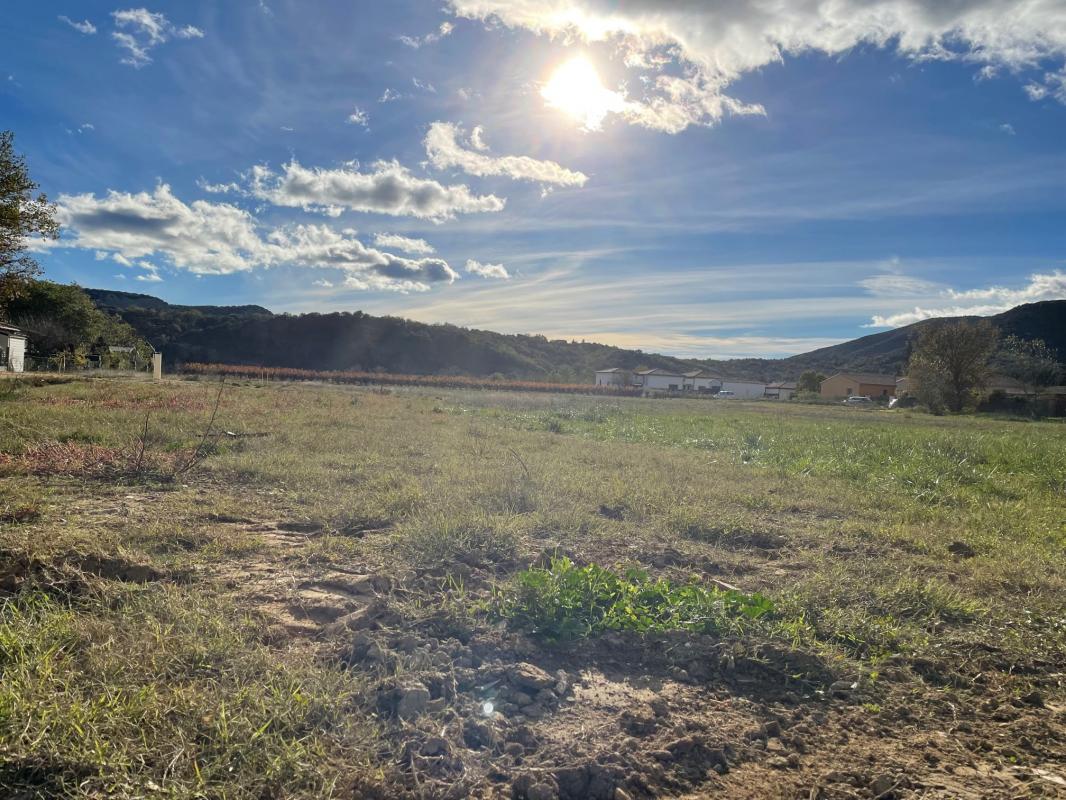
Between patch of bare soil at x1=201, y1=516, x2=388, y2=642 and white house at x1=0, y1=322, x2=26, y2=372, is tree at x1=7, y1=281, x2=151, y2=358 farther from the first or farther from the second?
patch of bare soil at x1=201, y1=516, x2=388, y2=642

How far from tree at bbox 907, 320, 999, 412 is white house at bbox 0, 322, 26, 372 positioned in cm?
5710

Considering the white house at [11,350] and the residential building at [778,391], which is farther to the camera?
the residential building at [778,391]

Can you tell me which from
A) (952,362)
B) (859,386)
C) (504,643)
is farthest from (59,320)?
(859,386)

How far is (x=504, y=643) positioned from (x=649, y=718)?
888mm

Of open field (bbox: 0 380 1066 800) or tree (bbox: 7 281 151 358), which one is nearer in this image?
open field (bbox: 0 380 1066 800)

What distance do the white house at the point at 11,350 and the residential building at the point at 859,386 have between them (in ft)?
260

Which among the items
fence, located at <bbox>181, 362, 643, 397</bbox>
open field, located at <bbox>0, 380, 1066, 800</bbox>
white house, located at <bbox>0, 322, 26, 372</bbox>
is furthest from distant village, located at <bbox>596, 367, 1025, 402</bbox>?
open field, located at <bbox>0, 380, 1066, 800</bbox>

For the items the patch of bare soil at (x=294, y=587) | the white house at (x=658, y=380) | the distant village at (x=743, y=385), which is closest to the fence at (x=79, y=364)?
the patch of bare soil at (x=294, y=587)

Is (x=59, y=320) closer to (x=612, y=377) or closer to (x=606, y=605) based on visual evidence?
(x=606, y=605)

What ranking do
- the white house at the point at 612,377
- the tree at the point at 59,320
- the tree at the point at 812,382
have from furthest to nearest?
the white house at the point at 612,377 → the tree at the point at 812,382 → the tree at the point at 59,320

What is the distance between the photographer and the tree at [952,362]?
1607 inches

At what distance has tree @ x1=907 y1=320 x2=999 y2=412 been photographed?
40.8 metres

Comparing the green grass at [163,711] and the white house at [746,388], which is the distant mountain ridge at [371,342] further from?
the green grass at [163,711]

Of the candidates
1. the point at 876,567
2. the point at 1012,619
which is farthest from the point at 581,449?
the point at 1012,619
